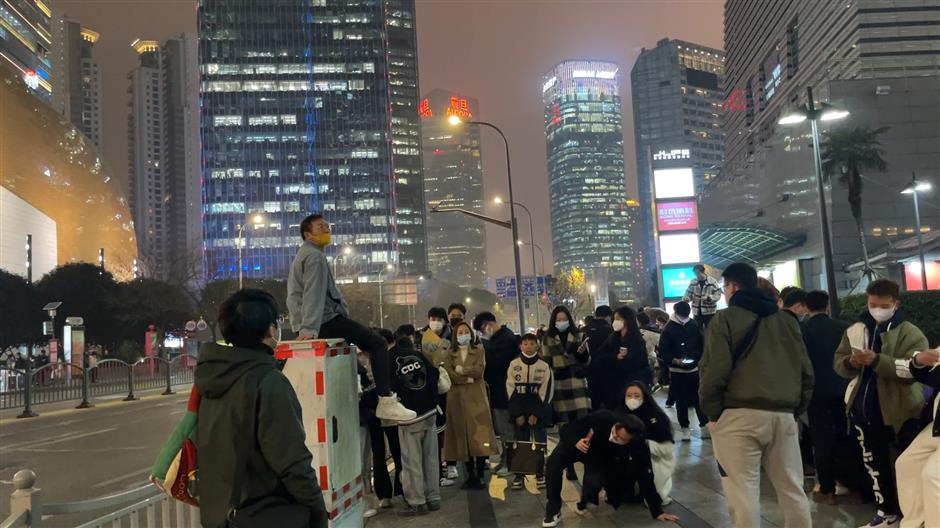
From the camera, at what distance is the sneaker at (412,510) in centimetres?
679

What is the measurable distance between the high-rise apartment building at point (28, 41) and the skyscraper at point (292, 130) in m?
26.9

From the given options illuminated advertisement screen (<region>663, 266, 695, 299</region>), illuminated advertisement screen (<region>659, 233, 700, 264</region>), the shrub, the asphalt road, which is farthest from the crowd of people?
illuminated advertisement screen (<region>659, 233, 700, 264</region>)

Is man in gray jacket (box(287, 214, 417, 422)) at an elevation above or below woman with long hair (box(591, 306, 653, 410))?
above

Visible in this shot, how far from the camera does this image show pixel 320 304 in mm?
4855

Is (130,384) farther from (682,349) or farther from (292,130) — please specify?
(292,130)

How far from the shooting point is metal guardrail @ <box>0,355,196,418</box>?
2097 cm

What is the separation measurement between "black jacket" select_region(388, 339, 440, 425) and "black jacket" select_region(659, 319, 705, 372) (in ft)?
12.4

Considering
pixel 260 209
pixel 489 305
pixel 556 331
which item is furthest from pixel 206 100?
pixel 556 331

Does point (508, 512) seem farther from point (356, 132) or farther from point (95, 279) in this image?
point (356, 132)

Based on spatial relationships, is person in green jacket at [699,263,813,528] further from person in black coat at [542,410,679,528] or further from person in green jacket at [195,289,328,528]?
person in green jacket at [195,289,328,528]

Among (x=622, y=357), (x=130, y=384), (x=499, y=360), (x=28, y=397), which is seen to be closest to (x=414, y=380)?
(x=499, y=360)

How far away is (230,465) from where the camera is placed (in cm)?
265

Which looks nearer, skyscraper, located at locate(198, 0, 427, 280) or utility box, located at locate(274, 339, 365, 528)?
utility box, located at locate(274, 339, 365, 528)

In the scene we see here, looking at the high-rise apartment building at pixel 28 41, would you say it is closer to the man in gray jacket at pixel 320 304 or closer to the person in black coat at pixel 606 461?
the man in gray jacket at pixel 320 304
